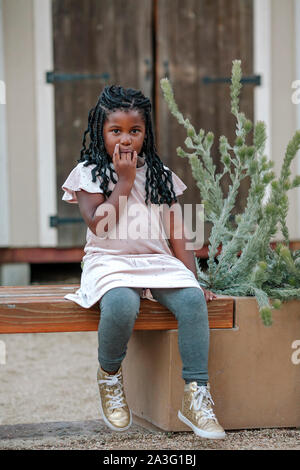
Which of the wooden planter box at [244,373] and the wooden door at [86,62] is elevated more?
the wooden door at [86,62]

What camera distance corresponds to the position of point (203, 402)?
229 centimetres

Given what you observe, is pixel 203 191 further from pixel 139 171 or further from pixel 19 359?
pixel 19 359

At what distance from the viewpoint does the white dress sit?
2.39 metres

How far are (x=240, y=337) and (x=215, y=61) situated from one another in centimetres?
369

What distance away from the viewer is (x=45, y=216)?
5695mm

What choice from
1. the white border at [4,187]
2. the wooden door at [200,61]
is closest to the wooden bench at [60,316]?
the white border at [4,187]

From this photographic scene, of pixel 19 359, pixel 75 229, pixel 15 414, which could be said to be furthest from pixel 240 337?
pixel 75 229

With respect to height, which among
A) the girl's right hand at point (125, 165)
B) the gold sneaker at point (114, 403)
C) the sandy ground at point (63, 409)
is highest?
the girl's right hand at point (125, 165)

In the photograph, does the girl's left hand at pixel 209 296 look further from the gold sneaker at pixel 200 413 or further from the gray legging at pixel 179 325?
the gold sneaker at pixel 200 413

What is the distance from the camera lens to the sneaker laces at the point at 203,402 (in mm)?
2276

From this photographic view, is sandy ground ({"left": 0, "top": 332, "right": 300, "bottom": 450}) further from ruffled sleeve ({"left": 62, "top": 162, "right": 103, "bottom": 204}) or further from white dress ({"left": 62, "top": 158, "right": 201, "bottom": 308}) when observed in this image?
ruffled sleeve ({"left": 62, "top": 162, "right": 103, "bottom": 204})

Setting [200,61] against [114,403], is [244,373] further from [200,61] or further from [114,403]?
[200,61]

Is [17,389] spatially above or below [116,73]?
below

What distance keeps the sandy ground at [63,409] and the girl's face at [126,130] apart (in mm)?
1006
